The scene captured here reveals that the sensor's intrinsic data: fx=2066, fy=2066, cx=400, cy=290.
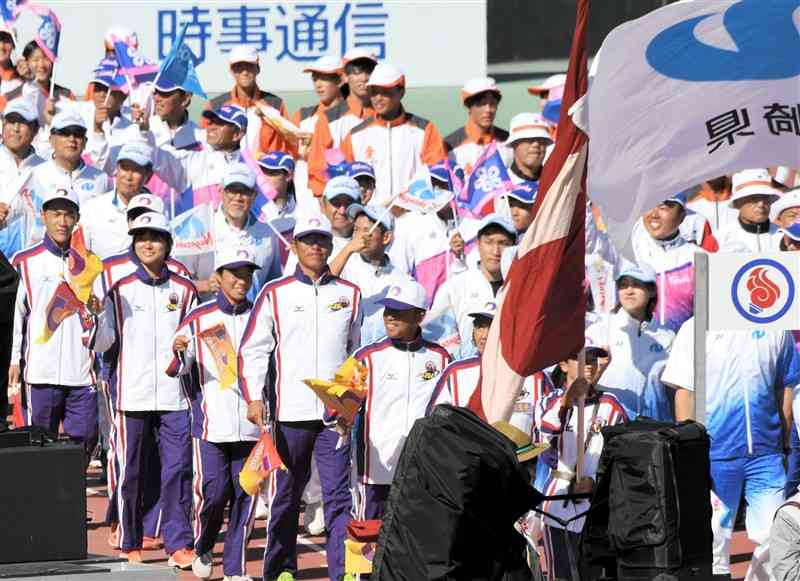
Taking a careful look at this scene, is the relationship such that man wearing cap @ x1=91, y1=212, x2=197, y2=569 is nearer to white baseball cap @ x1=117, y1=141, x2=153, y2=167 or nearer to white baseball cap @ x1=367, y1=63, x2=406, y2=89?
white baseball cap @ x1=117, y1=141, x2=153, y2=167

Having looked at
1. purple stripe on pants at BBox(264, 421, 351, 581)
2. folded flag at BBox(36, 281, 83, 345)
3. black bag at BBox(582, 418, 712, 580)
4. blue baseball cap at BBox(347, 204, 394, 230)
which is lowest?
purple stripe on pants at BBox(264, 421, 351, 581)

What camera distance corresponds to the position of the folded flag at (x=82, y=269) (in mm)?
11727

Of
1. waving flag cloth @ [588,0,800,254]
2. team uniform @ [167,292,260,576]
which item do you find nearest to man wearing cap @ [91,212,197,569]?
team uniform @ [167,292,260,576]

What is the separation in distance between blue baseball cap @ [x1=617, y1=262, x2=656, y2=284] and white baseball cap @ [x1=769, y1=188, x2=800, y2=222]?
1416mm

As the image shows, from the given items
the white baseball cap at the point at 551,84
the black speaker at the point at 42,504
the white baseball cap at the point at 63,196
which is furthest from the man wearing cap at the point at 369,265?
the black speaker at the point at 42,504

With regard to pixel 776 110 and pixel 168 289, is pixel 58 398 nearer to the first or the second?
pixel 168 289

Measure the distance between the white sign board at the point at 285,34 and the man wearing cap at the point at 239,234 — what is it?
475 cm

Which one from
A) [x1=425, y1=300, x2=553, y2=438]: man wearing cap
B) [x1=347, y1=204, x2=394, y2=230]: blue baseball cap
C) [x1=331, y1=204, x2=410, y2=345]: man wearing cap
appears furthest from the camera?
[x1=347, y1=204, x2=394, y2=230]: blue baseball cap

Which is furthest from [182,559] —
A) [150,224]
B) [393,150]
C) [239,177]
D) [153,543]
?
[393,150]

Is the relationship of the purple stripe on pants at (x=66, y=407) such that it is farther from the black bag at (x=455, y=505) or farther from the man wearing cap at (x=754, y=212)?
the black bag at (x=455, y=505)

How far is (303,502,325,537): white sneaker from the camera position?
41.1 feet

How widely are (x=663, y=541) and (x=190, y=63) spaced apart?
341 inches

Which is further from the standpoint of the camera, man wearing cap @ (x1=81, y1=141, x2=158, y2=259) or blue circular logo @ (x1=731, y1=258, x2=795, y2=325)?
man wearing cap @ (x1=81, y1=141, x2=158, y2=259)

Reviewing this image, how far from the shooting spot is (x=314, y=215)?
451 inches
